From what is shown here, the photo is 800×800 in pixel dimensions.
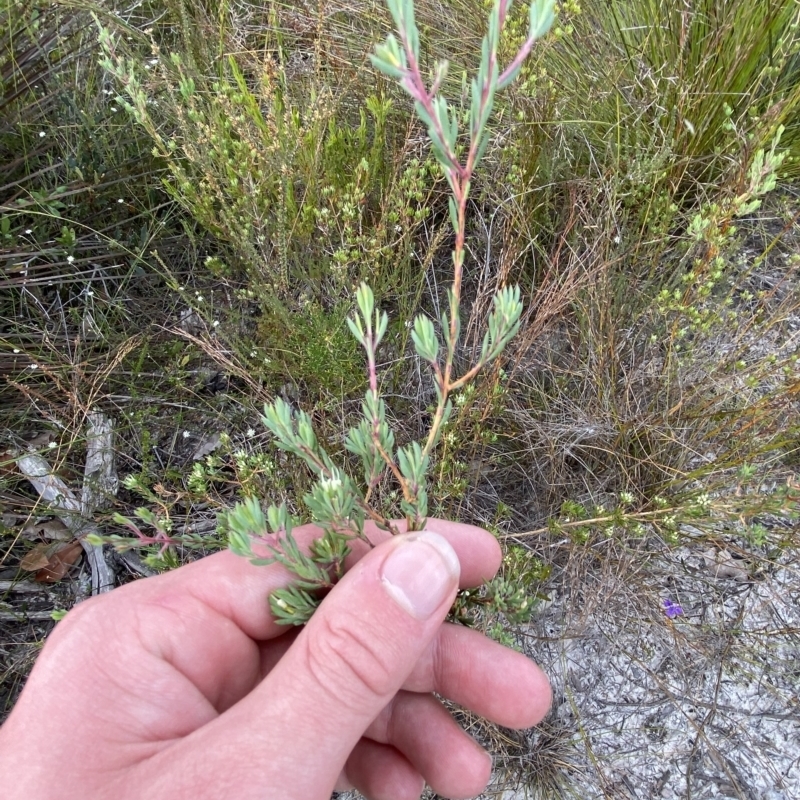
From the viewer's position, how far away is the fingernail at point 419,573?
1.14 metres

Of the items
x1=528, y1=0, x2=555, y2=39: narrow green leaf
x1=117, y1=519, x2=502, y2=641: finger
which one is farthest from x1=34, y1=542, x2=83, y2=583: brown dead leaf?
x1=528, y1=0, x2=555, y2=39: narrow green leaf

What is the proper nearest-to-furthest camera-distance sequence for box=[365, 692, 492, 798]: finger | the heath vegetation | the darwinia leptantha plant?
the darwinia leptantha plant → box=[365, 692, 492, 798]: finger → the heath vegetation

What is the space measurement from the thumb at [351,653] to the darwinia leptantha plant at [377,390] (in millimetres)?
69

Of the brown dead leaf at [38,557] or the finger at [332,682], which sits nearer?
the finger at [332,682]

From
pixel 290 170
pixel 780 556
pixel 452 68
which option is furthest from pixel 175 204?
pixel 780 556

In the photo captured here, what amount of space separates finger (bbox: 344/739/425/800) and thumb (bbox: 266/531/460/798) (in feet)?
1.85

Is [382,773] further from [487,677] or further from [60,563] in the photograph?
[60,563]

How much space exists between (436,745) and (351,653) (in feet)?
2.19

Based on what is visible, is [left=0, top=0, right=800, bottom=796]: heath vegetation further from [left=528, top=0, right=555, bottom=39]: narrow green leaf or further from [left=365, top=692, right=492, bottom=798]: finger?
[left=528, top=0, right=555, bottom=39]: narrow green leaf

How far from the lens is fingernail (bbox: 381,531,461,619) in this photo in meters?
1.14

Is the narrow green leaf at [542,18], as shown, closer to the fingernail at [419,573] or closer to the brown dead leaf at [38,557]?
the fingernail at [419,573]

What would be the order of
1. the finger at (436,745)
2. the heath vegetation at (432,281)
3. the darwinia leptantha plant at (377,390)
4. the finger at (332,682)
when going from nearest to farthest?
the darwinia leptantha plant at (377,390), the finger at (332,682), the finger at (436,745), the heath vegetation at (432,281)

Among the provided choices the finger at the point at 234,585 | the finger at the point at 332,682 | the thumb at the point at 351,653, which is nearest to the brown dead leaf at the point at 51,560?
the finger at the point at 234,585

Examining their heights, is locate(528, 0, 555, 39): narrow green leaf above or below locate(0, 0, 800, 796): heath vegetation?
above
